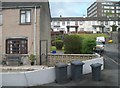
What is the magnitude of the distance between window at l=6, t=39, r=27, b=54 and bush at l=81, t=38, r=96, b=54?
5.44 m

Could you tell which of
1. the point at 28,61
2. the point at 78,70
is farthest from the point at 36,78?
the point at 28,61

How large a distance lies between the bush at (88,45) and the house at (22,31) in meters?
3.57

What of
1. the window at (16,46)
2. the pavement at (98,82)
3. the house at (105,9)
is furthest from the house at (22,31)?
the house at (105,9)

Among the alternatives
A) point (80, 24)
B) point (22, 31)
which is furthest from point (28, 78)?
point (80, 24)

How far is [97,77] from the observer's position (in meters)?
15.1

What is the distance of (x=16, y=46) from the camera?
936 inches

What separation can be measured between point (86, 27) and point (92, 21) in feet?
9.79

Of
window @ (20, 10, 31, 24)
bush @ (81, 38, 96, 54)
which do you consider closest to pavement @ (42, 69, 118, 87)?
bush @ (81, 38, 96, 54)

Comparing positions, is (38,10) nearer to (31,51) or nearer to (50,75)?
(31,51)

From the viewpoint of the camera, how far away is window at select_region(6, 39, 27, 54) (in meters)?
23.5

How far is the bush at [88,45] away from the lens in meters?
22.1

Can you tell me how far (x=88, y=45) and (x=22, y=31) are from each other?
20.3 ft

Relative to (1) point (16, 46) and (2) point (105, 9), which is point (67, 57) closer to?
(1) point (16, 46)

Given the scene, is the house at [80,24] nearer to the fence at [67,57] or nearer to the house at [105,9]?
the house at [105,9]
